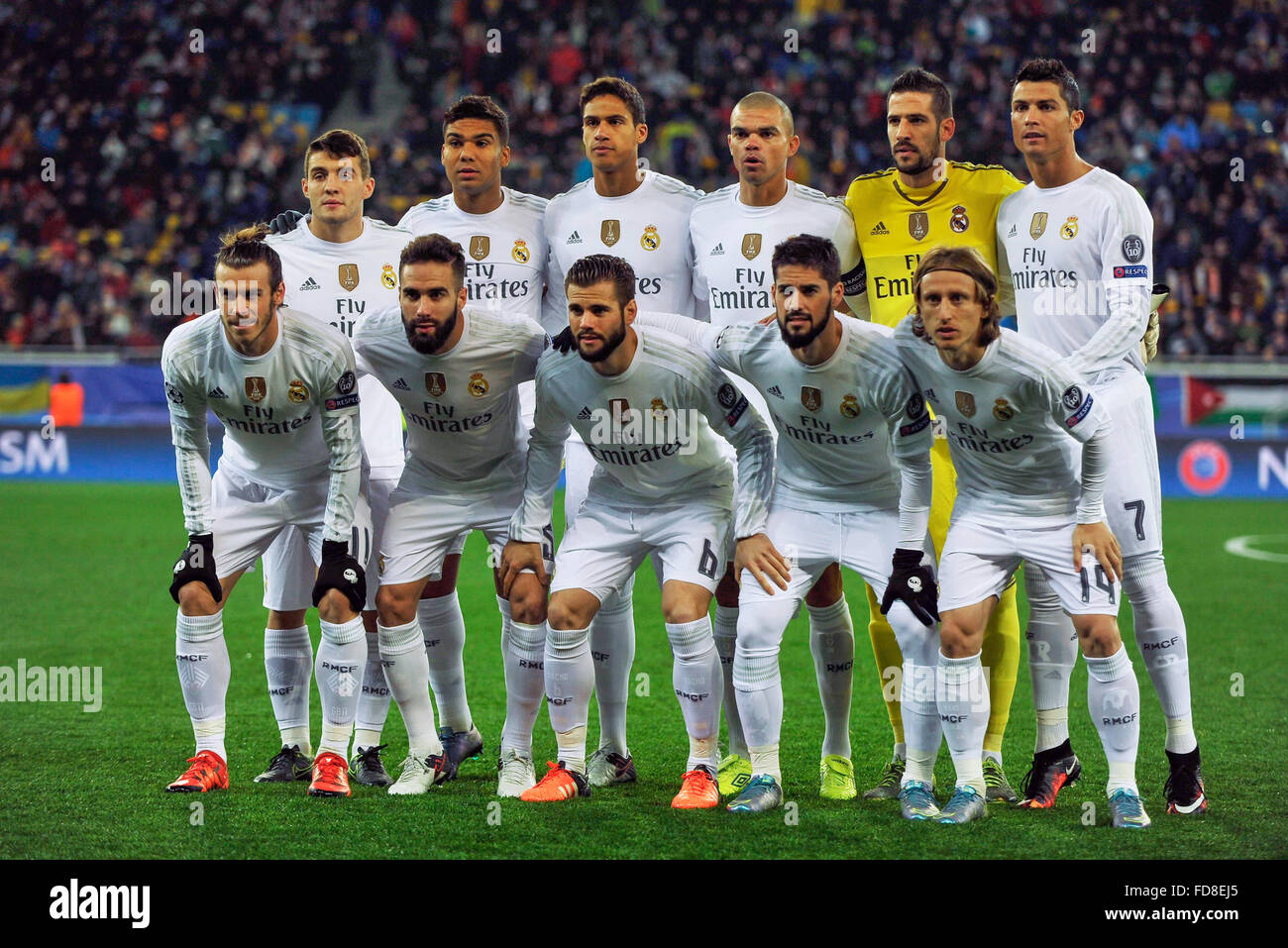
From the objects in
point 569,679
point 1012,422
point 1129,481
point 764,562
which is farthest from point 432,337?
point 1129,481

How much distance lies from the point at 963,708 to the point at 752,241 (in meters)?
2.21

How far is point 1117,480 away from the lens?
18.2ft

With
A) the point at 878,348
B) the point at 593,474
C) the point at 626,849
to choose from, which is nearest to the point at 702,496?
the point at 593,474

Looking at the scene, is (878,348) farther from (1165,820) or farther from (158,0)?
(158,0)

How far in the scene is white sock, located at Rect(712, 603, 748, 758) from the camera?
20.5 feet

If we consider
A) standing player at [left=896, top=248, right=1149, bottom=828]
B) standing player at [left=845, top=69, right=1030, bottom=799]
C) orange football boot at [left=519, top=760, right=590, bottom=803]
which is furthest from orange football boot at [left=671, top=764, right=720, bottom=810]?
standing player at [left=896, top=248, right=1149, bottom=828]

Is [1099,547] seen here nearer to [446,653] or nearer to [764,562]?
[764,562]

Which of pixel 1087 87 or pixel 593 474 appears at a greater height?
pixel 1087 87

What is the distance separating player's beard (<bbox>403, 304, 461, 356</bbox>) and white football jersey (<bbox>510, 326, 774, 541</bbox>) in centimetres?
39

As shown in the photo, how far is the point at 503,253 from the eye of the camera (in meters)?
6.85

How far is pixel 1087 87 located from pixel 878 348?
59.5 ft

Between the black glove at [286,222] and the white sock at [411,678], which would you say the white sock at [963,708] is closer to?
the white sock at [411,678]

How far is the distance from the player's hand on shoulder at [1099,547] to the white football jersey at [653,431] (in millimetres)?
1160

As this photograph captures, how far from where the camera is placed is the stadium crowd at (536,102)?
20.4 m
